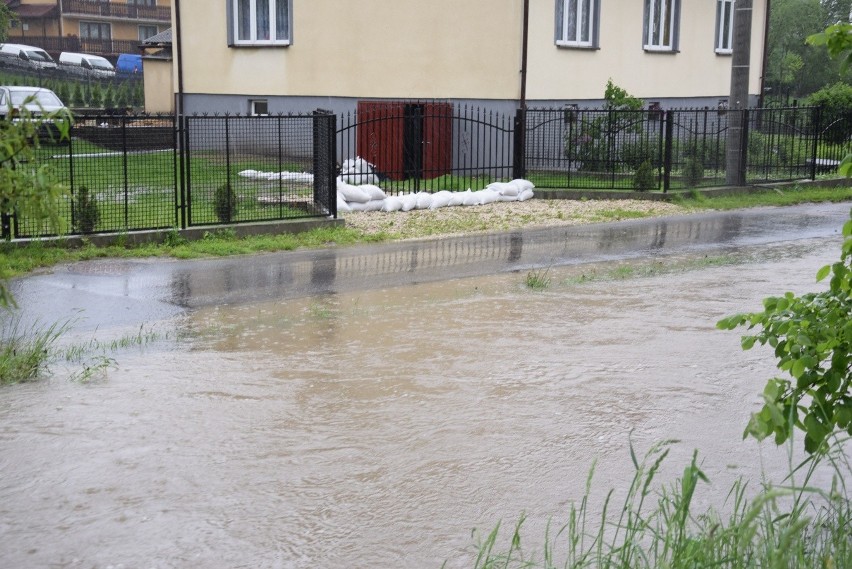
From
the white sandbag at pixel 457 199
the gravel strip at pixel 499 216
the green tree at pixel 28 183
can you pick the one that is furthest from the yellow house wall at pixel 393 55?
the green tree at pixel 28 183

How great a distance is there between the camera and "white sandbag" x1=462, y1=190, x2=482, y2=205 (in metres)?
19.5

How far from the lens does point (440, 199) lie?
19.1 meters

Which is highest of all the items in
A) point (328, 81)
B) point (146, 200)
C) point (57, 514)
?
point (328, 81)

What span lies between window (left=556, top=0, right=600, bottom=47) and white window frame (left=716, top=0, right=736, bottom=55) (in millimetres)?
6308

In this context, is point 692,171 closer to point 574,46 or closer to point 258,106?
point 574,46

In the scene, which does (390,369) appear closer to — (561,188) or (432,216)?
(432,216)

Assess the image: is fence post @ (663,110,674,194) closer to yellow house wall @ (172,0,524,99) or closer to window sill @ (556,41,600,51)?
yellow house wall @ (172,0,524,99)

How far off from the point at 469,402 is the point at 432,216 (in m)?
10.2

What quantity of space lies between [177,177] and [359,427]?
33.0ft

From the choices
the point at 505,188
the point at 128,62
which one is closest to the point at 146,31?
the point at 128,62

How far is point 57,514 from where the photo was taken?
6102 mm

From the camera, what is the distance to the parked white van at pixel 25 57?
4941 centimetres

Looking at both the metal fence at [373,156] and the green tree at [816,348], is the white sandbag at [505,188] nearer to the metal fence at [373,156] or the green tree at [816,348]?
the metal fence at [373,156]

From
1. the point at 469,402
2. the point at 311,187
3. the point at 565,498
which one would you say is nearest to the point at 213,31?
the point at 311,187
